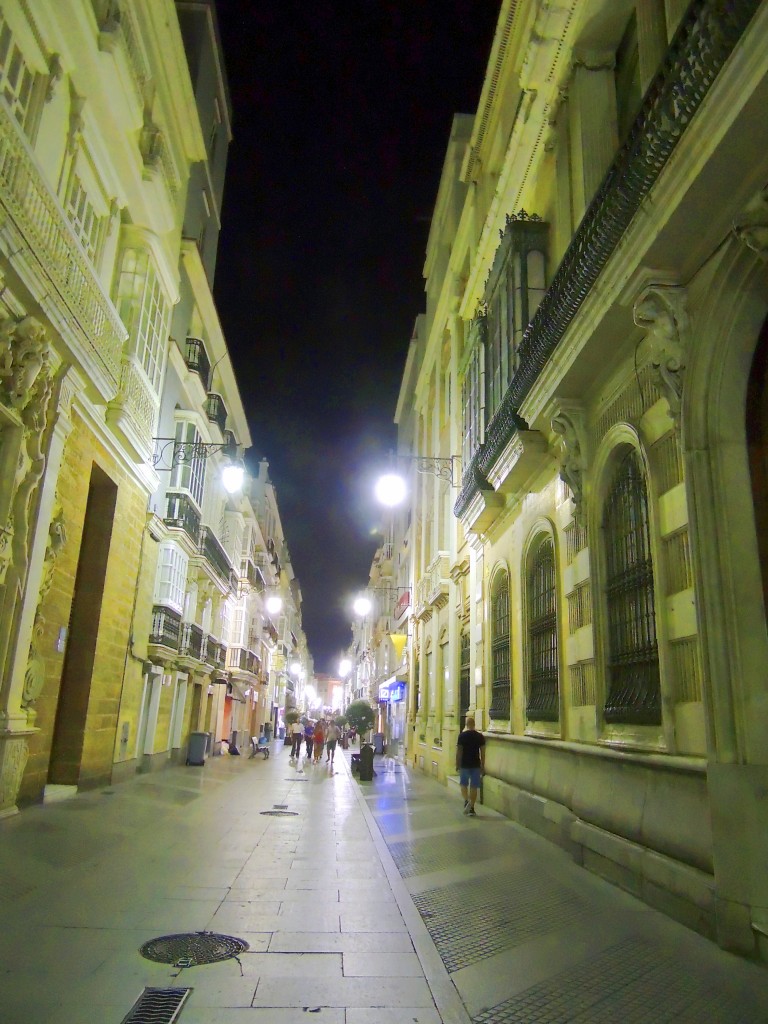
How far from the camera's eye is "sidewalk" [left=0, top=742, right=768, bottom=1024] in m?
3.99

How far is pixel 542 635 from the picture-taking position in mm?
11281

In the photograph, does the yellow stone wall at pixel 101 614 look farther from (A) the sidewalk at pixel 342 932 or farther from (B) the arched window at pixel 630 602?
(B) the arched window at pixel 630 602

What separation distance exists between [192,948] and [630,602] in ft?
17.4

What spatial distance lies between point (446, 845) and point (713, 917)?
4577 mm

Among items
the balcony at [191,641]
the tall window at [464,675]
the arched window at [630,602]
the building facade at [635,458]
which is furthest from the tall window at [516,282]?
the balcony at [191,641]

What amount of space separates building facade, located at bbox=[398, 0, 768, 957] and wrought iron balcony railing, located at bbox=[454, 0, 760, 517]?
0.02 m

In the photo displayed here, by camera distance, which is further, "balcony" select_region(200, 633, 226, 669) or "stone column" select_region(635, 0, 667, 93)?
"balcony" select_region(200, 633, 226, 669)

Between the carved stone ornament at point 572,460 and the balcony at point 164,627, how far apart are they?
41.6ft

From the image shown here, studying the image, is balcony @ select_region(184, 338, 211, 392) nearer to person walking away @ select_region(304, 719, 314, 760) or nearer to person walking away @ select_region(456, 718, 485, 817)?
person walking away @ select_region(456, 718, 485, 817)

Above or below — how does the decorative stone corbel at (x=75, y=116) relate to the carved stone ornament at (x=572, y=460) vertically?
above

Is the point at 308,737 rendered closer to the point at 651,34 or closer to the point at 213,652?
the point at 213,652

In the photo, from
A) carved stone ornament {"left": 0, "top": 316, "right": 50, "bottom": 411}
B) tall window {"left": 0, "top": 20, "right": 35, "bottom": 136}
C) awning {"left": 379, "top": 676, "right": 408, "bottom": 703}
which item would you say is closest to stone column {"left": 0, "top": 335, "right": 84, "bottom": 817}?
carved stone ornament {"left": 0, "top": 316, "right": 50, "bottom": 411}

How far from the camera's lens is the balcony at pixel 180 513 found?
19438 mm

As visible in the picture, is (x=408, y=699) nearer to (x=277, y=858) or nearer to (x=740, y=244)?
(x=277, y=858)
